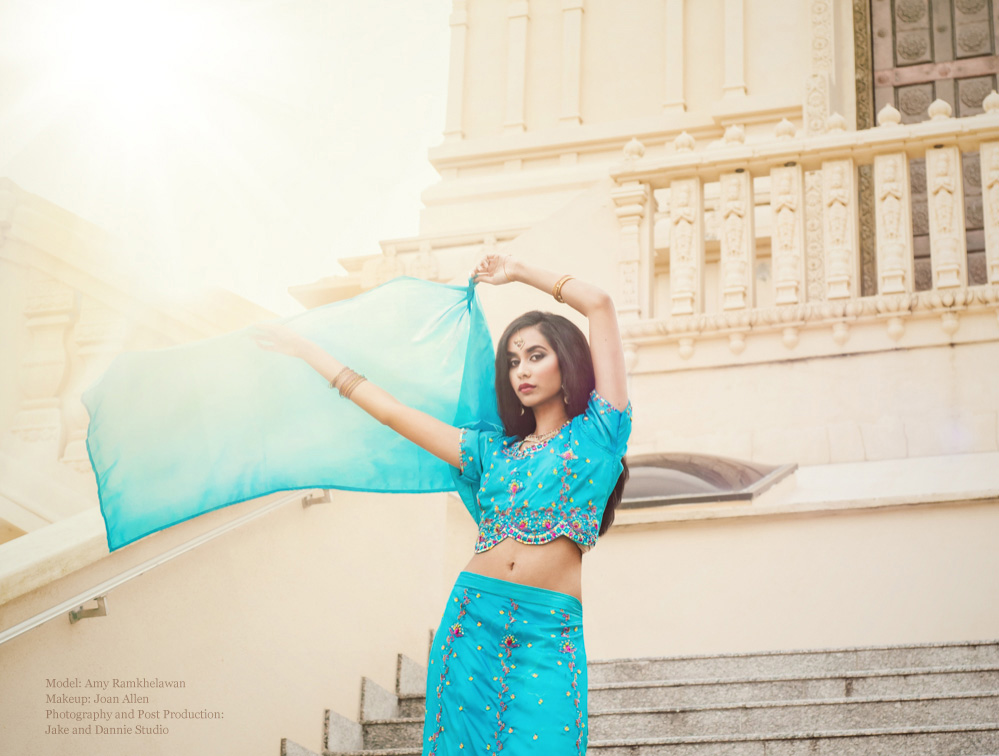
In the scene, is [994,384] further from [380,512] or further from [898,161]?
[380,512]

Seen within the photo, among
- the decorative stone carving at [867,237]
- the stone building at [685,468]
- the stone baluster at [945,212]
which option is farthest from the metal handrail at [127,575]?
→ the decorative stone carving at [867,237]

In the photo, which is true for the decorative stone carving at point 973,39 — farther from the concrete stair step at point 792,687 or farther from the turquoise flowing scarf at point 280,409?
the turquoise flowing scarf at point 280,409

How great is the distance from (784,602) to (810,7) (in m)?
7.18

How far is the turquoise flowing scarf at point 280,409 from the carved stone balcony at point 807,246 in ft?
11.8

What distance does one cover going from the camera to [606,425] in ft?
9.37

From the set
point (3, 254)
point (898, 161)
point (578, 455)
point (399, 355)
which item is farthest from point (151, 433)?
point (898, 161)

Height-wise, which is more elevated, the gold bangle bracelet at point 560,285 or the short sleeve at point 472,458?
the gold bangle bracelet at point 560,285

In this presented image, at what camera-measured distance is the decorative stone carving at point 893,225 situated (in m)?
6.67

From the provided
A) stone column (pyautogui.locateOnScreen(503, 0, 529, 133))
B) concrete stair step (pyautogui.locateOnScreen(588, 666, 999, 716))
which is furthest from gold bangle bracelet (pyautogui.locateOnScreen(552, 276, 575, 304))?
stone column (pyautogui.locateOnScreen(503, 0, 529, 133))

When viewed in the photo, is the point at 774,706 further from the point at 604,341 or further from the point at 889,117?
the point at 889,117

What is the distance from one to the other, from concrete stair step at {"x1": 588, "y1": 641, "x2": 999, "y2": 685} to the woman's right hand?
7.44ft

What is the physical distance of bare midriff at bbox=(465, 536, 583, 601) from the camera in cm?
272

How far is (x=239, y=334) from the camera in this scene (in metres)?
3.63

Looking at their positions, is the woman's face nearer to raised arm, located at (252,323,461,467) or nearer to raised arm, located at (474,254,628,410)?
raised arm, located at (474,254,628,410)
